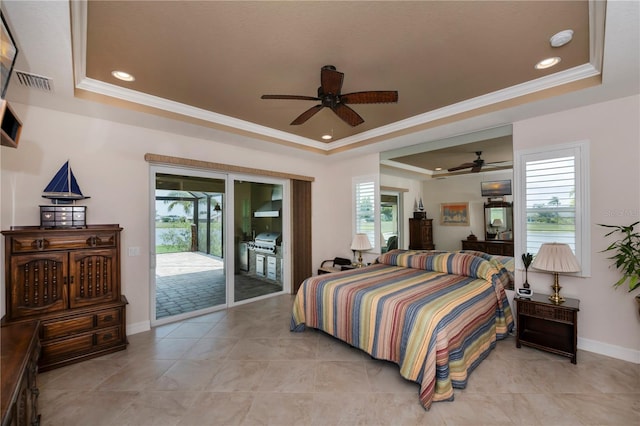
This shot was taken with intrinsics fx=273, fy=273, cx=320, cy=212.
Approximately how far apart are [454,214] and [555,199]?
1240 millimetres

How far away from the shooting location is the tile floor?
6.40ft

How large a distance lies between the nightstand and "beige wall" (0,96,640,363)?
0.37m

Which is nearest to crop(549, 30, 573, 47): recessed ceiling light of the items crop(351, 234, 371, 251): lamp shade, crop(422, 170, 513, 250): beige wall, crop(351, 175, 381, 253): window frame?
crop(422, 170, 513, 250): beige wall

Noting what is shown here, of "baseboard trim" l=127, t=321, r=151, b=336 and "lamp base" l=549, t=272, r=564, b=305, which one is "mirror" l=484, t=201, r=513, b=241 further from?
"baseboard trim" l=127, t=321, r=151, b=336

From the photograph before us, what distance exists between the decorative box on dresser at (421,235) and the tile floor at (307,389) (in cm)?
168

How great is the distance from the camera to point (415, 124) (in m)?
3.72

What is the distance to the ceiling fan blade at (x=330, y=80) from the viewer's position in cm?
211

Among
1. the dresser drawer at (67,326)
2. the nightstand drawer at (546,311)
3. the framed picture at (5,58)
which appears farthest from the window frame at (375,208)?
the framed picture at (5,58)

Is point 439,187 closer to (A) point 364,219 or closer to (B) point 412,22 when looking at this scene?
(A) point 364,219

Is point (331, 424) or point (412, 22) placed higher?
point (412, 22)

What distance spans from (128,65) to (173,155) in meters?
1.42

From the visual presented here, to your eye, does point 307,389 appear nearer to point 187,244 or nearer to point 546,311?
point 546,311

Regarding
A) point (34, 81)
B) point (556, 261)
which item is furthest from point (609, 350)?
point (34, 81)

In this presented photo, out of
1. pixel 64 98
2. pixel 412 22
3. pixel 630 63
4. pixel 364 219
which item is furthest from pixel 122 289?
pixel 630 63
